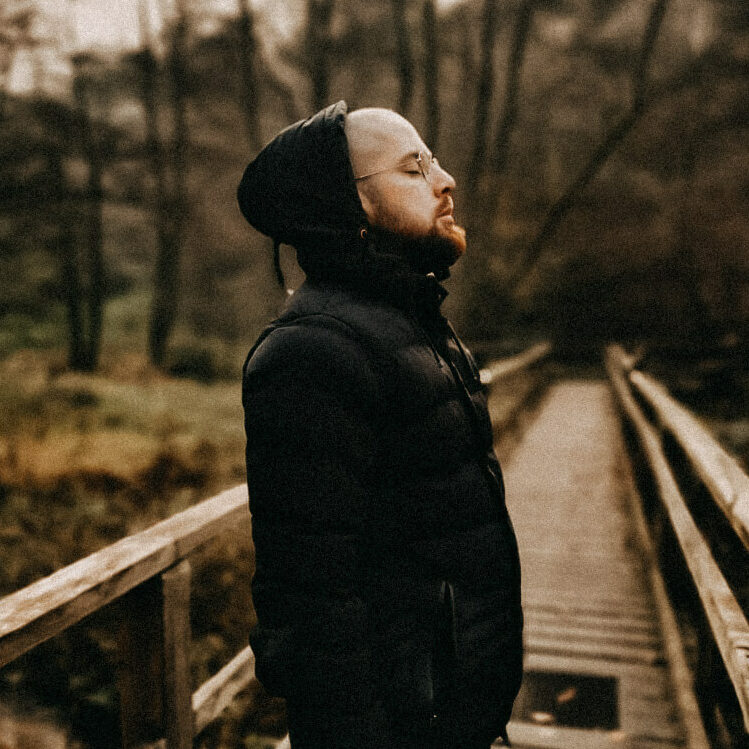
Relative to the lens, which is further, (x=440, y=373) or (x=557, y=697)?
(x=557, y=697)

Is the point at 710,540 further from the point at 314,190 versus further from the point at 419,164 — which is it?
the point at 314,190

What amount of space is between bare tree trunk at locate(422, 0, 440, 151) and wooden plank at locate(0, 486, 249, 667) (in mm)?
10017

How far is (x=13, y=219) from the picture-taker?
1275cm

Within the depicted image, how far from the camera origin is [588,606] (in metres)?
4.79

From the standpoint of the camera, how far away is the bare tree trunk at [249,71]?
12.3 meters

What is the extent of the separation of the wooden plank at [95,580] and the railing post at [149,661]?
4.0 inches

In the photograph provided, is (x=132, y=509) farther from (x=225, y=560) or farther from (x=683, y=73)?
(x=683, y=73)

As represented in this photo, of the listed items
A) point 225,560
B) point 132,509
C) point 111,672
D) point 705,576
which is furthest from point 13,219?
point 705,576

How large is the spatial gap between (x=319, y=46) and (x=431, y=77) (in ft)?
5.77

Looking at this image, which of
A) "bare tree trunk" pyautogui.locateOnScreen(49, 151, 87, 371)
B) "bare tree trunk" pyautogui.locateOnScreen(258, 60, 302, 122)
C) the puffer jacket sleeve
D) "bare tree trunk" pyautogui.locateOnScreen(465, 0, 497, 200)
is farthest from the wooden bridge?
"bare tree trunk" pyautogui.locateOnScreen(49, 151, 87, 371)

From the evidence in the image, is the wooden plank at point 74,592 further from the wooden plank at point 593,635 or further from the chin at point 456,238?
the wooden plank at point 593,635

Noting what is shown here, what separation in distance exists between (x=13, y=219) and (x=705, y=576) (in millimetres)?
12830

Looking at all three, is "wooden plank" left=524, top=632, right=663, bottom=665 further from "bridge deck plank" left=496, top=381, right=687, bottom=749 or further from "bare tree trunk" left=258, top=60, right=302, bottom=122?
"bare tree trunk" left=258, top=60, right=302, bottom=122

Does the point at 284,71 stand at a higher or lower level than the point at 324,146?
higher
